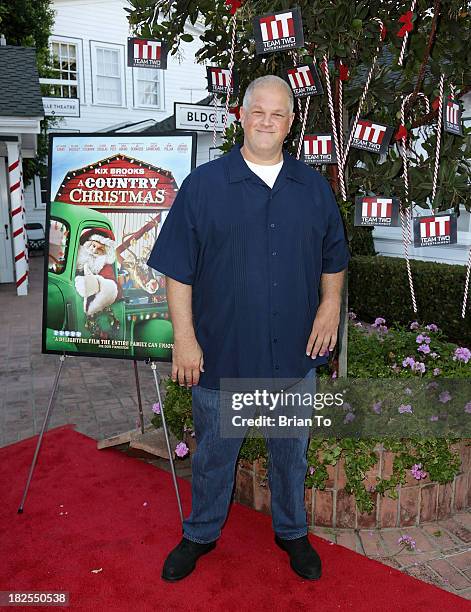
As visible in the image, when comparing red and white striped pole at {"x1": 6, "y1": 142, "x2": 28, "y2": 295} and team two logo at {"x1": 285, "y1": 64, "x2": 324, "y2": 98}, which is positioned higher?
team two logo at {"x1": 285, "y1": 64, "x2": 324, "y2": 98}

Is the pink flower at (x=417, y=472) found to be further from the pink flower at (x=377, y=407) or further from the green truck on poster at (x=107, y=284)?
the green truck on poster at (x=107, y=284)

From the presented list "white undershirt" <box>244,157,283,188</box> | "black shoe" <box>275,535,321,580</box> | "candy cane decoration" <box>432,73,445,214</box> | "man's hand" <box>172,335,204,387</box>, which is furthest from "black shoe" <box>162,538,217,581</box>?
"candy cane decoration" <box>432,73,445,214</box>

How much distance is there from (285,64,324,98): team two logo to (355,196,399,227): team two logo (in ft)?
2.09

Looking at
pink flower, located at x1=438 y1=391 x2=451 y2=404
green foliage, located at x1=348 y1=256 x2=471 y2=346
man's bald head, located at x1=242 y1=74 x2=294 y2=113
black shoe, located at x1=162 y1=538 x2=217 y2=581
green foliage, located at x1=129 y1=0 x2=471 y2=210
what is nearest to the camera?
man's bald head, located at x1=242 y1=74 x2=294 y2=113

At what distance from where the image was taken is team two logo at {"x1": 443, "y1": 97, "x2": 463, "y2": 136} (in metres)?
3.03

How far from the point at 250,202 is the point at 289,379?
0.83 metres

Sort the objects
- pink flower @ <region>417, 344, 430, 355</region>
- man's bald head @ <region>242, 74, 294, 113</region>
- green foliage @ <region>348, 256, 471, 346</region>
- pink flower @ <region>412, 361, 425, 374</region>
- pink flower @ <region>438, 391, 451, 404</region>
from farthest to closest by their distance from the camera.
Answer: green foliage @ <region>348, 256, 471, 346</region> < pink flower @ <region>417, 344, 430, 355</region> < pink flower @ <region>412, 361, 425, 374</region> < pink flower @ <region>438, 391, 451, 404</region> < man's bald head @ <region>242, 74, 294, 113</region>

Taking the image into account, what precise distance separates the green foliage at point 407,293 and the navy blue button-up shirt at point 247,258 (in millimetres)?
3924

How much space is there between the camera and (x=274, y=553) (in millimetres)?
3045

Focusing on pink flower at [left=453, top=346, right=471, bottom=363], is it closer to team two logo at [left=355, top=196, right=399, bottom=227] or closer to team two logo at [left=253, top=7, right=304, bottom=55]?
team two logo at [left=355, top=196, right=399, bottom=227]

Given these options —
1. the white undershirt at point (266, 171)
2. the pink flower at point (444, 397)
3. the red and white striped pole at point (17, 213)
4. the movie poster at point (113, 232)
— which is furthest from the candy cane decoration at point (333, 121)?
the red and white striped pole at point (17, 213)

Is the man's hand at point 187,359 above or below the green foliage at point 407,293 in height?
above

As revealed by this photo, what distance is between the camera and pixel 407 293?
25.3 feet

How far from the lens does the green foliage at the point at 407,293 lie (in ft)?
22.3
